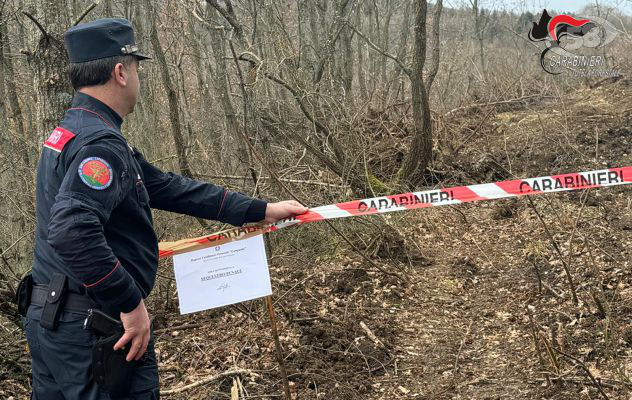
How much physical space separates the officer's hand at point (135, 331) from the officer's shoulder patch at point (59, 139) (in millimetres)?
739

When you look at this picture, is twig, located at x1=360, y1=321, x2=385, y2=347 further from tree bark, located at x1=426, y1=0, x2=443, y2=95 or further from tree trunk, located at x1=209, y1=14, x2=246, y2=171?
tree bark, located at x1=426, y1=0, x2=443, y2=95

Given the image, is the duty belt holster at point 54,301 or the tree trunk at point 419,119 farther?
the tree trunk at point 419,119

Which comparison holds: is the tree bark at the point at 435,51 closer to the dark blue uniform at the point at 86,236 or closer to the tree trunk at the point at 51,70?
the tree trunk at the point at 51,70

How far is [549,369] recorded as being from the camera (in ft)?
13.7

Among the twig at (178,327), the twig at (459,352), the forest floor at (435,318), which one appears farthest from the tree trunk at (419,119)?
the twig at (178,327)

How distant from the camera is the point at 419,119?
911cm

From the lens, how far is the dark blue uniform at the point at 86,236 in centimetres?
245

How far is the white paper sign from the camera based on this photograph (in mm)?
3553

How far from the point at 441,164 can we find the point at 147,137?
4980mm

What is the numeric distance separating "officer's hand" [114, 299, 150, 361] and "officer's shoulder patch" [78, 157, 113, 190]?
1.73 ft

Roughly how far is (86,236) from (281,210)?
1.47m

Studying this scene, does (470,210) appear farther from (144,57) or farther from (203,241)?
(144,57)

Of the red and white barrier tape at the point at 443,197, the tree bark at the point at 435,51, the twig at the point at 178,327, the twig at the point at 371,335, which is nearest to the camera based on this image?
the red and white barrier tape at the point at 443,197

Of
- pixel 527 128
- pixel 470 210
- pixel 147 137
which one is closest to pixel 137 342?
pixel 470 210
